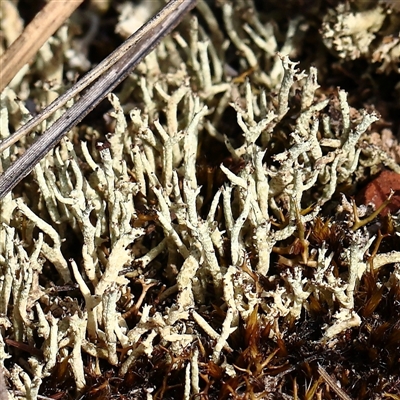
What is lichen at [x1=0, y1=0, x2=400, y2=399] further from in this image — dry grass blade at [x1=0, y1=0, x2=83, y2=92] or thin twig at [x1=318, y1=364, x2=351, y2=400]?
dry grass blade at [x1=0, y1=0, x2=83, y2=92]

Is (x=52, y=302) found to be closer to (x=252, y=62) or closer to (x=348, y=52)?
(x=252, y=62)

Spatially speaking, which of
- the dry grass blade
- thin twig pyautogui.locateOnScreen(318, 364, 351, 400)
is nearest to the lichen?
thin twig pyautogui.locateOnScreen(318, 364, 351, 400)

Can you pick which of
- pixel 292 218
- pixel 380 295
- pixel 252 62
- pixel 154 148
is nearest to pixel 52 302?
pixel 154 148

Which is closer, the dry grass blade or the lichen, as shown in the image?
the lichen

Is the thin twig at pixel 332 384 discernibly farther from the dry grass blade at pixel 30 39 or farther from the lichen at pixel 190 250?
the dry grass blade at pixel 30 39

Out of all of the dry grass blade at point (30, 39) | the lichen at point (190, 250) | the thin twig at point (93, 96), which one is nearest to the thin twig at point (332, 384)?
the lichen at point (190, 250)

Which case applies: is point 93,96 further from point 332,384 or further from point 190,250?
point 332,384
